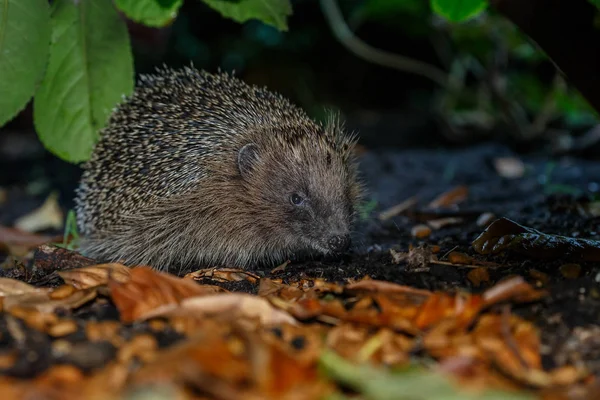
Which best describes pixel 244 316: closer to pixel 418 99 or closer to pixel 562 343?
pixel 562 343

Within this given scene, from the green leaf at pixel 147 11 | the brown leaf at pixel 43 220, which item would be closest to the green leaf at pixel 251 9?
the green leaf at pixel 147 11

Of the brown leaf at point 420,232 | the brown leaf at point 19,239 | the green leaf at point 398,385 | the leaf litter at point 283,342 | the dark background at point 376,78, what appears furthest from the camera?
the dark background at point 376,78

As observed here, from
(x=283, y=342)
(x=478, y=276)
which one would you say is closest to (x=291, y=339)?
(x=283, y=342)

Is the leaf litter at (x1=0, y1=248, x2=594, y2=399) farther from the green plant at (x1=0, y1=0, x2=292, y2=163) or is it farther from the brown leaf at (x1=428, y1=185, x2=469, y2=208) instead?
the brown leaf at (x1=428, y1=185, x2=469, y2=208)

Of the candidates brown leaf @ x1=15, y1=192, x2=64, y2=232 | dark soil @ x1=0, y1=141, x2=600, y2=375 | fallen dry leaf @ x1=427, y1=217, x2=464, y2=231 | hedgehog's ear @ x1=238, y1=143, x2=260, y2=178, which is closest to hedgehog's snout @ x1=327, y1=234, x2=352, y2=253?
dark soil @ x1=0, y1=141, x2=600, y2=375

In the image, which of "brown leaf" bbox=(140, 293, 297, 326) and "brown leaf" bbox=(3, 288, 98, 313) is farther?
"brown leaf" bbox=(3, 288, 98, 313)

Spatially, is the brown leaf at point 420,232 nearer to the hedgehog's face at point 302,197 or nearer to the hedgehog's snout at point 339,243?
the hedgehog's face at point 302,197

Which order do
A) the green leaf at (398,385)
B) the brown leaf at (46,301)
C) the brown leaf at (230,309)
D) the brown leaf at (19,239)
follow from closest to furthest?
the green leaf at (398,385) → the brown leaf at (230,309) → the brown leaf at (46,301) → the brown leaf at (19,239)
